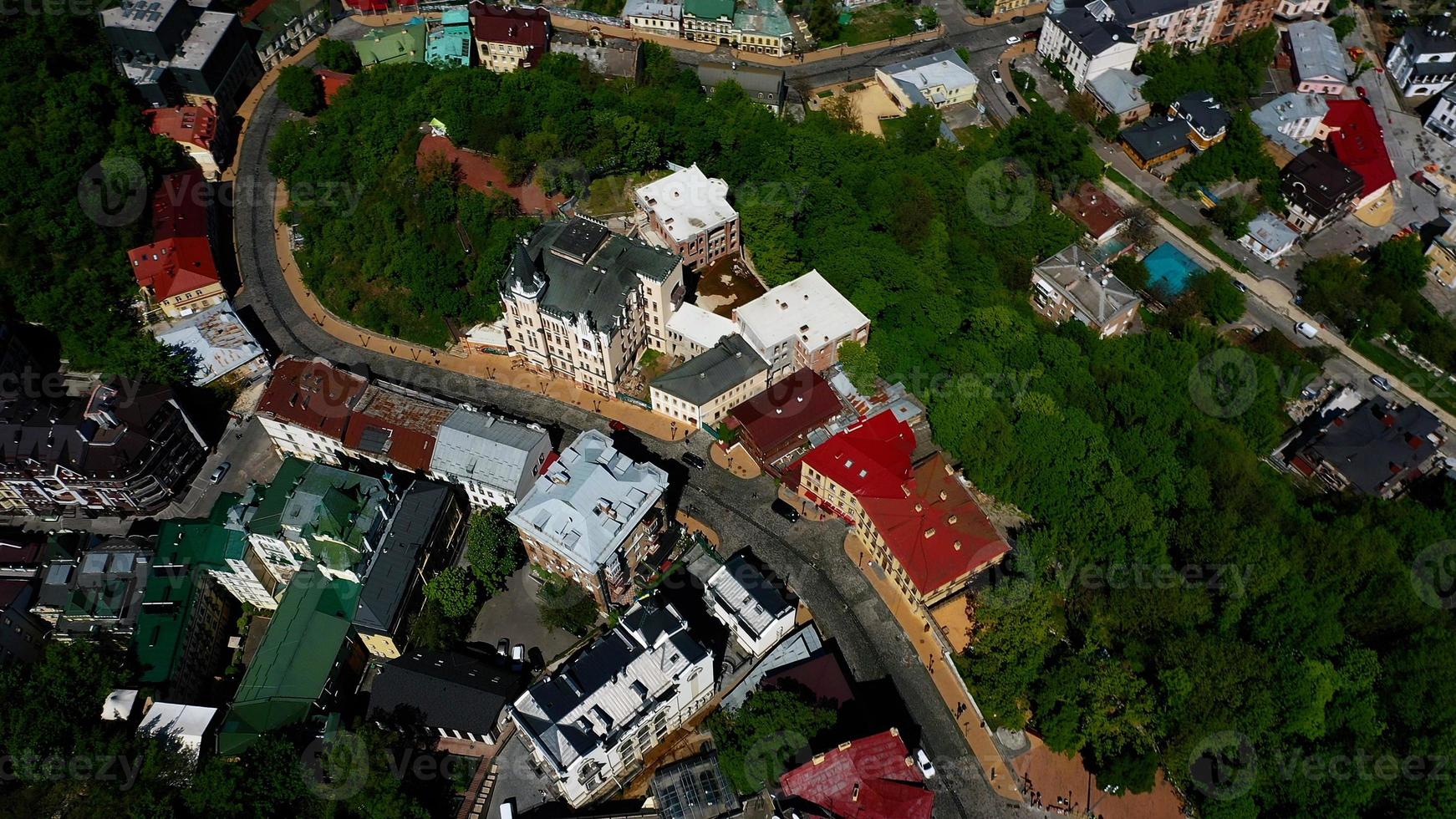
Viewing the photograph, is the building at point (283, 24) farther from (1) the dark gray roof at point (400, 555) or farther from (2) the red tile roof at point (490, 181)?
(1) the dark gray roof at point (400, 555)

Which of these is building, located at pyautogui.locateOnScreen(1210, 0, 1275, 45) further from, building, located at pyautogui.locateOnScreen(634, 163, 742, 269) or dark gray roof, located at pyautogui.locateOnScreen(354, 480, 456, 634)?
dark gray roof, located at pyautogui.locateOnScreen(354, 480, 456, 634)

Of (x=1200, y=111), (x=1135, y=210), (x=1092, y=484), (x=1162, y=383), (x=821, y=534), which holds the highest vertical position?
(x=1200, y=111)

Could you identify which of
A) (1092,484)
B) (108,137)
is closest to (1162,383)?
(1092,484)

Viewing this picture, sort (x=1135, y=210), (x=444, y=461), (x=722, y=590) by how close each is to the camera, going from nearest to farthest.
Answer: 1. (x=722, y=590)
2. (x=444, y=461)
3. (x=1135, y=210)

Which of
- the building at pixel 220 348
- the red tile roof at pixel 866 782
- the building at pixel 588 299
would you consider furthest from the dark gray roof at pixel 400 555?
the red tile roof at pixel 866 782

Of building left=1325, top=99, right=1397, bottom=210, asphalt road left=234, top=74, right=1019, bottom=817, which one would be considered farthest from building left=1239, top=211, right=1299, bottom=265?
asphalt road left=234, top=74, right=1019, bottom=817

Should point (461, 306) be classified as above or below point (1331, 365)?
below

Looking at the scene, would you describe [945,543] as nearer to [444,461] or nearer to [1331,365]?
[444,461]
